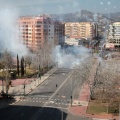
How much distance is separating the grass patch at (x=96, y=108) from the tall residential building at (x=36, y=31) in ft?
112

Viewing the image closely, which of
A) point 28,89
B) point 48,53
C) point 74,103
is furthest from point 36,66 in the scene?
point 74,103

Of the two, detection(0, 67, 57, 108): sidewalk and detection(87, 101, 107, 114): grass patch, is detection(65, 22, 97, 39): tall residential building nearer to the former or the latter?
detection(0, 67, 57, 108): sidewalk

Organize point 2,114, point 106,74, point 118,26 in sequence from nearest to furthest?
point 2,114, point 106,74, point 118,26

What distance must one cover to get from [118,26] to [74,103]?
5928 cm

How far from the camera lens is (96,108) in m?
22.4

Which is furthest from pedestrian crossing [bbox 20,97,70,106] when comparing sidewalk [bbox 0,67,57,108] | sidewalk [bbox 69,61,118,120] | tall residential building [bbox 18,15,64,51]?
tall residential building [bbox 18,15,64,51]

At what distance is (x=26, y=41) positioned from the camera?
61.2 m

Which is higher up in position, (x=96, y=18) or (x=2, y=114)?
(x=96, y=18)

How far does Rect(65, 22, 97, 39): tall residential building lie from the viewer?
A: 281ft

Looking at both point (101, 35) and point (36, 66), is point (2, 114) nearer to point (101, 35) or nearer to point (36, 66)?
point (36, 66)

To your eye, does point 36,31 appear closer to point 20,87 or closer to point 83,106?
point 20,87

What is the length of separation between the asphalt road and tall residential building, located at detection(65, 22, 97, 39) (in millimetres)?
54523

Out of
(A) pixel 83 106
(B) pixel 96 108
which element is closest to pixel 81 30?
(A) pixel 83 106

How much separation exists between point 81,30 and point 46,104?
6582 centimetres
